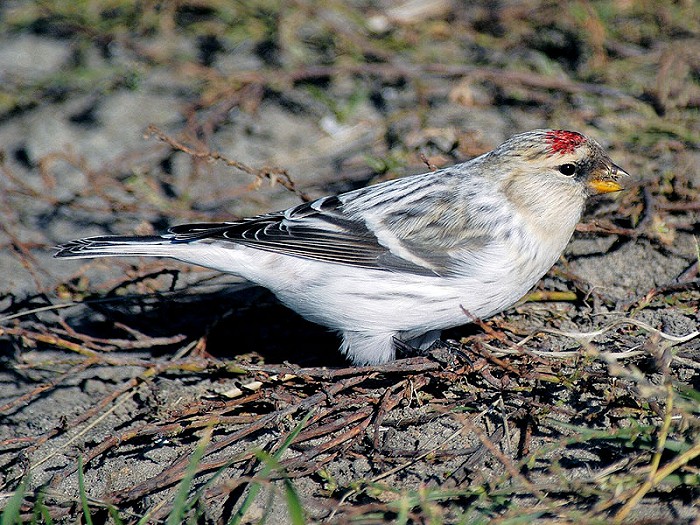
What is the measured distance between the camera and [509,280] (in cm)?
267

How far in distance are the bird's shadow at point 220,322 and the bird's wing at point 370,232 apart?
45 cm

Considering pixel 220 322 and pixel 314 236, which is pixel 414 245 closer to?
pixel 314 236

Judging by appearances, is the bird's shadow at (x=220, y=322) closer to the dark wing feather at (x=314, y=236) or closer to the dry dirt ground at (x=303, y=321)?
the dry dirt ground at (x=303, y=321)

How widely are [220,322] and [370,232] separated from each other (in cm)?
86

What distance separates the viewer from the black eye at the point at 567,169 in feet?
9.21

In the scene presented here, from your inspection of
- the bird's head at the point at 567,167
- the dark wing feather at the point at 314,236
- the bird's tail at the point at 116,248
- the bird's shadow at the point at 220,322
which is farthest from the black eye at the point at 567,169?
the bird's tail at the point at 116,248

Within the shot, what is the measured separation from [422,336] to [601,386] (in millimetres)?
691

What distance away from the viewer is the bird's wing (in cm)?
275

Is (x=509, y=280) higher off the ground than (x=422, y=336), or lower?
higher

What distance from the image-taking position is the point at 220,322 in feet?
10.9

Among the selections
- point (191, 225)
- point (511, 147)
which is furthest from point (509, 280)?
point (191, 225)

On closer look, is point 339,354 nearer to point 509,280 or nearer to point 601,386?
point 509,280

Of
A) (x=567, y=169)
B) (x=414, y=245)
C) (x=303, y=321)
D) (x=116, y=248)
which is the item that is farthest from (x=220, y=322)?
(x=567, y=169)

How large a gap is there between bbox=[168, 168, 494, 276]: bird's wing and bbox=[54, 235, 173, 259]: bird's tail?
0.18 feet
